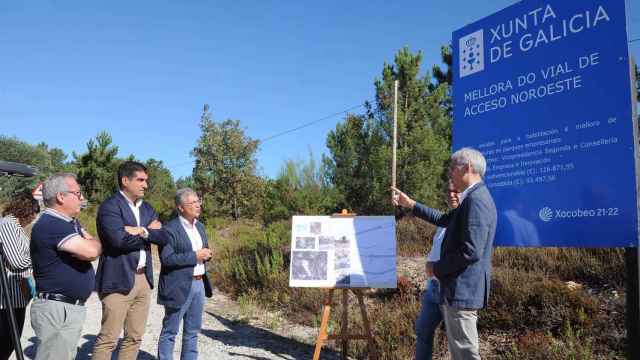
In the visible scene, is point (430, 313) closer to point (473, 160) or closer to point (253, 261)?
point (473, 160)

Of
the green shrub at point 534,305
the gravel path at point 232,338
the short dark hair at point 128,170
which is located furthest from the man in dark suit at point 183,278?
the green shrub at point 534,305

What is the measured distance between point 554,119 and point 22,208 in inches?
163

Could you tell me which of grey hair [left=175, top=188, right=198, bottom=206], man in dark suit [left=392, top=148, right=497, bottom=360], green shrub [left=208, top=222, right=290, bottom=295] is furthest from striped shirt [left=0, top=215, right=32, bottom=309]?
green shrub [left=208, top=222, right=290, bottom=295]

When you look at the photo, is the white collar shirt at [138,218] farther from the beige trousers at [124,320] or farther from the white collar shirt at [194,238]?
the white collar shirt at [194,238]

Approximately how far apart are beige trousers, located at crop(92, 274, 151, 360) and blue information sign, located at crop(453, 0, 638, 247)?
3.03 metres

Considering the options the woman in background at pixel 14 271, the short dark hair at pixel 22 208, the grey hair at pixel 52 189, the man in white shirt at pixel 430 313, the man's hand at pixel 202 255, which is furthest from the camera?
the man's hand at pixel 202 255

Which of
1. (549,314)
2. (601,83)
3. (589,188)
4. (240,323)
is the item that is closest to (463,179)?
(589,188)

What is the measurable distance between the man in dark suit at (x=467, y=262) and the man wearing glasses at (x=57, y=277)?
232cm

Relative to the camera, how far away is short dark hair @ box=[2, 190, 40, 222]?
3.61 metres

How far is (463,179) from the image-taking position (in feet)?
10.2

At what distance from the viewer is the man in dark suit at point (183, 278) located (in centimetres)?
410

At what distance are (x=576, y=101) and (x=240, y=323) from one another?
5773 millimetres

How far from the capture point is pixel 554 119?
11.2ft

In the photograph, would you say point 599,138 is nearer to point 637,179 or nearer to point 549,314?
point 637,179
